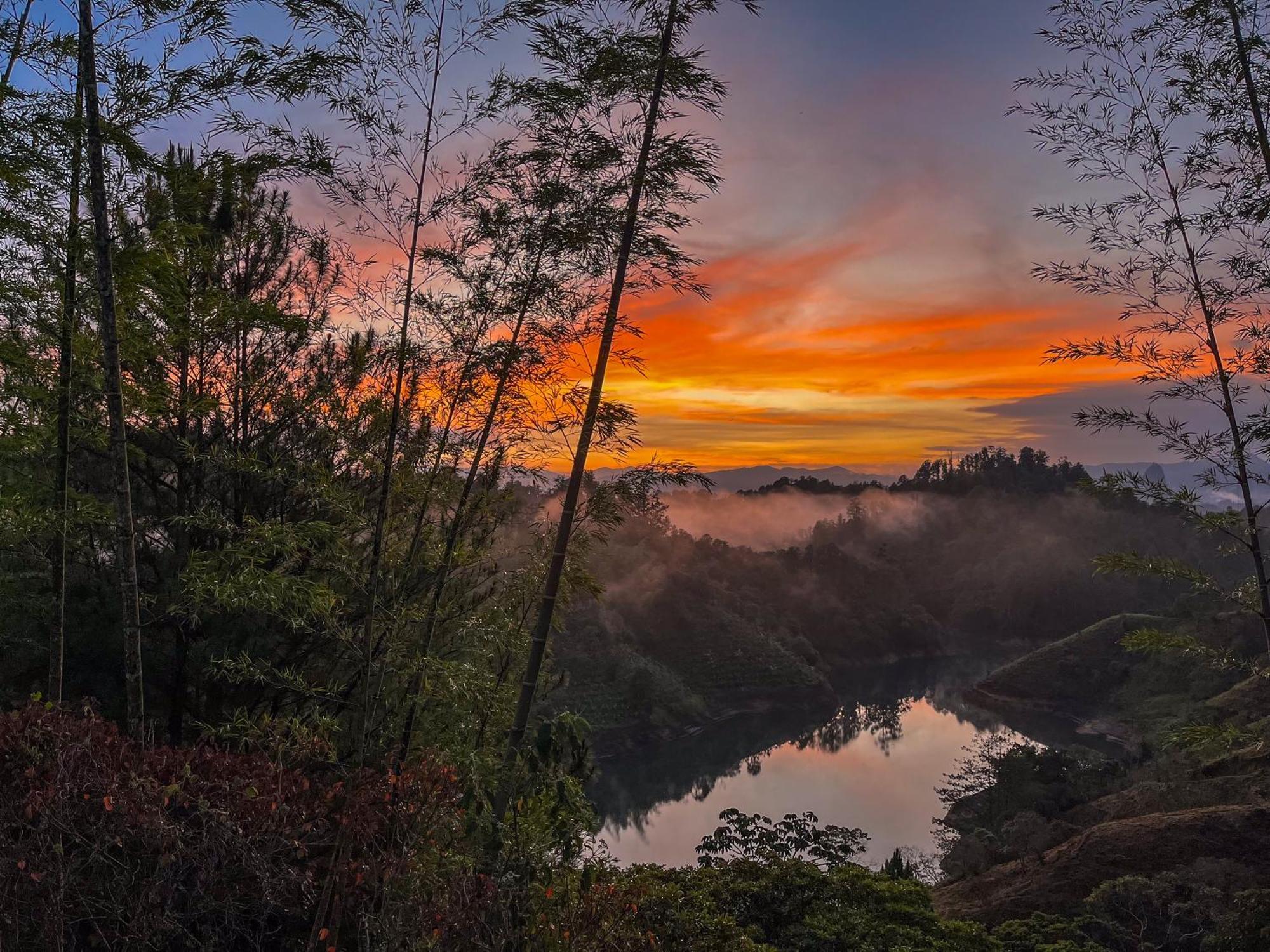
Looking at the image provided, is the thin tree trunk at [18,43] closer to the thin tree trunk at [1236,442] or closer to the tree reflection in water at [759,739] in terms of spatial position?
the thin tree trunk at [1236,442]

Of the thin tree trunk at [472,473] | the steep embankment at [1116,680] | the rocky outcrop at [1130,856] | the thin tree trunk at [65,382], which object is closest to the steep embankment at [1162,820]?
the rocky outcrop at [1130,856]

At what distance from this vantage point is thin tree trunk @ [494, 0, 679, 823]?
179 inches

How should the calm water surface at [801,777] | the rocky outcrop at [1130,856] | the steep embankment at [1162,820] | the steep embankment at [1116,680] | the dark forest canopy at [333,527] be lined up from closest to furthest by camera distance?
the dark forest canopy at [333,527] → the rocky outcrop at [1130,856] → the steep embankment at [1162,820] → the calm water surface at [801,777] → the steep embankment at [1116,680]

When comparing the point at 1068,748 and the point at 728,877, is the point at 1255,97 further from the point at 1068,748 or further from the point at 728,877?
the point at 1068,748

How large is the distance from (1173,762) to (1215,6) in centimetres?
1588

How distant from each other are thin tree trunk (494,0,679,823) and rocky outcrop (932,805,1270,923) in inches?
271

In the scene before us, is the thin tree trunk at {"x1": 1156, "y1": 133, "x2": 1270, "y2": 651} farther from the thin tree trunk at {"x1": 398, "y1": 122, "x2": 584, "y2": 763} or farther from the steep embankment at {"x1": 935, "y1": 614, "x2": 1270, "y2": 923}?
the thin tree trunk at {"x1": 398, "y1": 122, "x2": 584, "y2": 763}

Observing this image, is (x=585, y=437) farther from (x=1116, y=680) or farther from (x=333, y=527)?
(x=1116, y=680)

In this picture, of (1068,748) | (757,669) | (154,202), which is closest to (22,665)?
(154,202)

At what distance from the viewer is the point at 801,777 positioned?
78.1ft

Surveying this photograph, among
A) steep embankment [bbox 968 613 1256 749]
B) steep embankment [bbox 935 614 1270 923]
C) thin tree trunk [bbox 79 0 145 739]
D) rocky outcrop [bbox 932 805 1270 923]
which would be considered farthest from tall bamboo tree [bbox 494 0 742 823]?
steep embankment [bbox 968 613 1256 749]

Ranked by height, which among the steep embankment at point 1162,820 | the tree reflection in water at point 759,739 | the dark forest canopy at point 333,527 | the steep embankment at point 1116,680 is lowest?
the tree reflection in water at point 759,739

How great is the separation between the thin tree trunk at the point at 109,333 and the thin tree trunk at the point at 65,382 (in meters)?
0.42

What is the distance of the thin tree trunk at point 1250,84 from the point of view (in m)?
5.15
